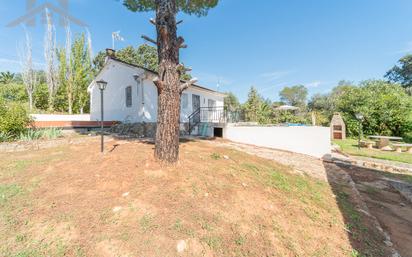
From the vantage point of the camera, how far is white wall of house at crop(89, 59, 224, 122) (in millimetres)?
11609

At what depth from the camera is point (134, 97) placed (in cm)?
1228

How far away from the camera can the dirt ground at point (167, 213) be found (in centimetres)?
240

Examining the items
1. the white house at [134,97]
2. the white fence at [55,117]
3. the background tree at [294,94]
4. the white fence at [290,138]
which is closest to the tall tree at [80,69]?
the white fence at [55,117]

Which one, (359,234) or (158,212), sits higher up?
(158,212)

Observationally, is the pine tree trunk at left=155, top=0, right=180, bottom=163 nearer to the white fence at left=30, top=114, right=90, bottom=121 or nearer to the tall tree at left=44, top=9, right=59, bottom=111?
the white fence at left=30, top=114, right=90, bottom=121

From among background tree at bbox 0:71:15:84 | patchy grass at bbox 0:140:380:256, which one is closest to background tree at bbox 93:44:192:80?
background tree at bbox 0:71:15:84

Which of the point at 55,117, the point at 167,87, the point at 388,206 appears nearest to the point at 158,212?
the point at 167,87

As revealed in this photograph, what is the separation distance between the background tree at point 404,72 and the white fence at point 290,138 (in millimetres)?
48798

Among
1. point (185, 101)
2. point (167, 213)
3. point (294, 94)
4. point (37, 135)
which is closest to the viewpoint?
point (167, 213)

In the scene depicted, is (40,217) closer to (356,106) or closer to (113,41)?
(113,41)

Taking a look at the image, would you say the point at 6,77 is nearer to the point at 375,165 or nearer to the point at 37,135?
the point at 37,135

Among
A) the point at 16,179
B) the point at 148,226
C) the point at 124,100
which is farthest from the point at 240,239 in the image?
the point at 124,100

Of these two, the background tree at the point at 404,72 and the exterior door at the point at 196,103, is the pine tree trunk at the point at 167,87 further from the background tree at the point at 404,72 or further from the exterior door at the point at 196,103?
the background tree at the point at 404,72

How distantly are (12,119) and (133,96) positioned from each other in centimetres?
616
